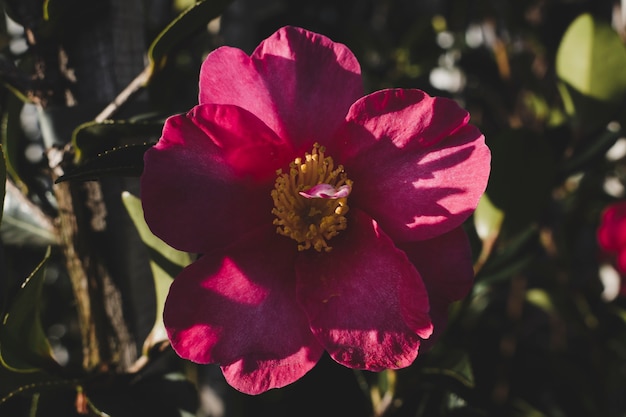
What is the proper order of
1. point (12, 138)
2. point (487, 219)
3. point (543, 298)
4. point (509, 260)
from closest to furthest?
point (12, 138) → point (487, 219) → point (509, 260) → point (543, 298)

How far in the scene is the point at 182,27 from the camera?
61 centimetres

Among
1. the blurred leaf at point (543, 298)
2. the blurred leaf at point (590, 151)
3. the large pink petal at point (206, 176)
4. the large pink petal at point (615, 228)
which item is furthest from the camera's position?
the blurred leaf at point (543, 298)

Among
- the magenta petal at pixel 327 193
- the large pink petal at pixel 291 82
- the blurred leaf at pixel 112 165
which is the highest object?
the large pink petal at pixel 291 82

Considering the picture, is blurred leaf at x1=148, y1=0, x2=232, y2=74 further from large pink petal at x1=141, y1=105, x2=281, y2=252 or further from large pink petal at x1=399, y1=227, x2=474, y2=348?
large pink petal at x1=399, y1=227, x2=474, y2=348

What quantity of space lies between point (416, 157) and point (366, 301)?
Result: 15 cm

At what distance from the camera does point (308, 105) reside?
0.58m

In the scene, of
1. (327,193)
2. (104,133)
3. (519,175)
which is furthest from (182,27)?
(519,175)

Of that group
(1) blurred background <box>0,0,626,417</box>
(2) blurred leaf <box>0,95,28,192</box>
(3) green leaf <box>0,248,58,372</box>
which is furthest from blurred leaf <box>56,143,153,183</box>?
(2) blurred leaf <box>0,95,28,192</box>

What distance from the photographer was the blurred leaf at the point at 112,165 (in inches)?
20.9

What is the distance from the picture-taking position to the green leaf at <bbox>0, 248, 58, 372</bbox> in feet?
1.96

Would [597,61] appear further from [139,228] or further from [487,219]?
[139,228]

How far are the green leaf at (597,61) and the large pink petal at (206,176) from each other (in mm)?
532

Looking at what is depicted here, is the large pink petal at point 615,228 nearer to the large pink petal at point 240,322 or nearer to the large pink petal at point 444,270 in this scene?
the large pink petal at point 444,270

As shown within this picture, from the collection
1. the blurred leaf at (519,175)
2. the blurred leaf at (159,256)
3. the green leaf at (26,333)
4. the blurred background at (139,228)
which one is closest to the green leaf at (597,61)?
the blurred background at (139,228)
